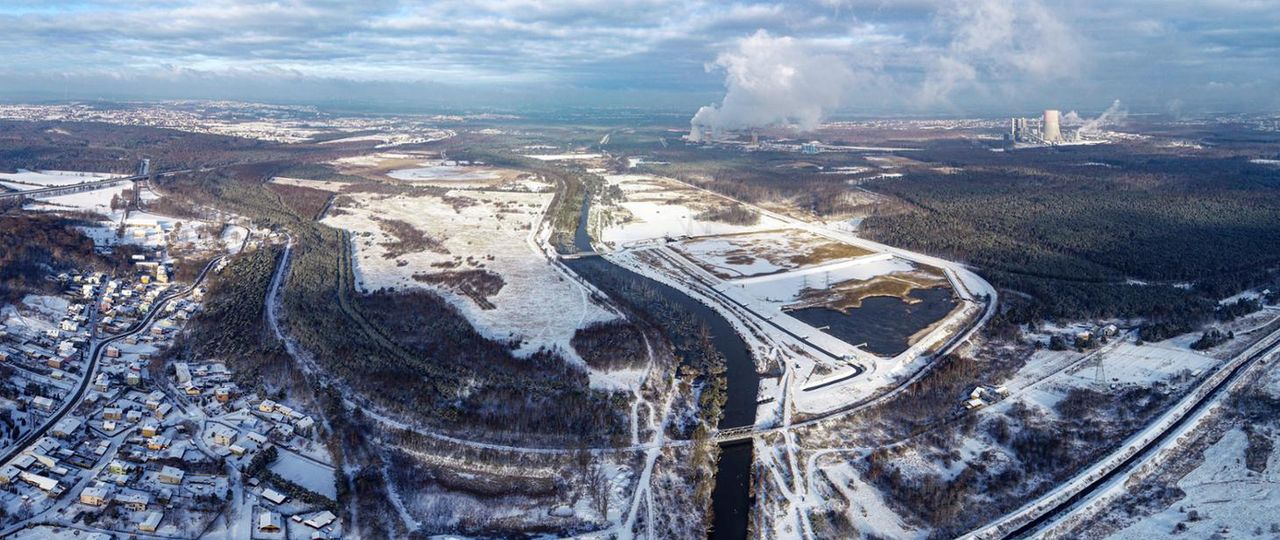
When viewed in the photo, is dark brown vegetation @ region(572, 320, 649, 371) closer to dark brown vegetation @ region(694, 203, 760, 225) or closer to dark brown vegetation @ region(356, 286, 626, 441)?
dark brown vegetation @ region(356, 286, 626, 441)

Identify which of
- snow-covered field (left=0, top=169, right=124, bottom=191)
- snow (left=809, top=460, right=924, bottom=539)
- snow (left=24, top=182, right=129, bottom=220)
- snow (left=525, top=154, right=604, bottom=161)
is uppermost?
snow (left=525, top=154, right=604, bottom=161)

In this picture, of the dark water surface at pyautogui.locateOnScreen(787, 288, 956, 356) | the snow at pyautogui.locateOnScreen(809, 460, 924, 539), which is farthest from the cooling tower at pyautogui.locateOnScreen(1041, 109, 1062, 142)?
the snow at pyautogui.locateOnScreen(809, 460, 924, 539)

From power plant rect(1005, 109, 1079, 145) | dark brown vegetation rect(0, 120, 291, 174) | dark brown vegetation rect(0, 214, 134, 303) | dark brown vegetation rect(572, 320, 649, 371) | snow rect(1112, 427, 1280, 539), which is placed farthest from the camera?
power plant rect(1005, 109, 1079, 145)

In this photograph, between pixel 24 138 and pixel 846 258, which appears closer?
pixel 846 258

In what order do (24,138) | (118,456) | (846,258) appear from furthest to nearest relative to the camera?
1. (24,138)
2. (846,258)
3. (118,456)

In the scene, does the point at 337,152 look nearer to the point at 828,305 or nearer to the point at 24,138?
the point at 24,138

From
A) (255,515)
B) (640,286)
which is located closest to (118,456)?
(255,515)

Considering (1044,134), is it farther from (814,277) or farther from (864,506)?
(864,506)
